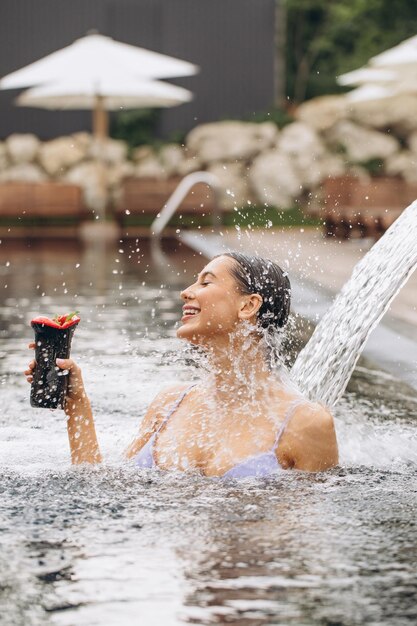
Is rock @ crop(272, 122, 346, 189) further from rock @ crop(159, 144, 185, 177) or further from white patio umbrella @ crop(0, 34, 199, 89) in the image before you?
white patio umbrella @ crop(0, 34, 199, 89)

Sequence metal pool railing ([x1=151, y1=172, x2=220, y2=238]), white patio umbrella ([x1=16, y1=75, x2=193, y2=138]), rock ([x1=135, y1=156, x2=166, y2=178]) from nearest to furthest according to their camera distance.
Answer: metal pool railing ([x1=151, y1=172, x2=220, y2=238]), white patio umbrella ([x1=16, y1=75, x2=193, y2=138]), rock ([x1=135, y1=156, x2=166, y2=178])

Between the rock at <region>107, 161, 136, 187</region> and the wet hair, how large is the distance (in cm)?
2773

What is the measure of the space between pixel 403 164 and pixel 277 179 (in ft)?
8.99

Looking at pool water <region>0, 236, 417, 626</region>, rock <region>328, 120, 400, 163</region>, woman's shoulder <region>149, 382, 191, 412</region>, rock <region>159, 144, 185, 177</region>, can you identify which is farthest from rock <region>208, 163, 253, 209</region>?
Answer: woman's shoulder <region>149, 382, 191, 412</region>

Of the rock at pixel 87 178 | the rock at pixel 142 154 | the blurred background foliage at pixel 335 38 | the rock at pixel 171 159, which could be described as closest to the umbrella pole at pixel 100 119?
the rock at pixel 87 178

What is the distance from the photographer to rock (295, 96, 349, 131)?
1296 inches

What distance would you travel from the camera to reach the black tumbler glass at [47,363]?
482 cm

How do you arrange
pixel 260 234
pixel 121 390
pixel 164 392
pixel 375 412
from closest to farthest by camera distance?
pixel 164 392 < pixel 375 412 < pixel 121 390 < pixel 260 234

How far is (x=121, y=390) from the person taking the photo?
8.71 meters

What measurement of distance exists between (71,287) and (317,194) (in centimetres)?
1628

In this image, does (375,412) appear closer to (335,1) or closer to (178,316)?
(178,316)

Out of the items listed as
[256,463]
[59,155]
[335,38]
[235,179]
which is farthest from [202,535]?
[335,38]

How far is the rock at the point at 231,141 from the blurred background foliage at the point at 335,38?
470cm

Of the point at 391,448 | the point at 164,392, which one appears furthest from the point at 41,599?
the point at 391,448
